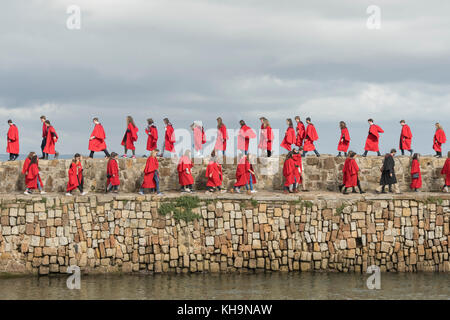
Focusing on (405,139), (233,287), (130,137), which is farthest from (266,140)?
(233,287)

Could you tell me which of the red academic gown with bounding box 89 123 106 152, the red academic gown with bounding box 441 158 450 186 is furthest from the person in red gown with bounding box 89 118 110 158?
the red academic gown with bounding box 441 158 450 186

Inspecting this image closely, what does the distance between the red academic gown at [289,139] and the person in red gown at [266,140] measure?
595 millimetres

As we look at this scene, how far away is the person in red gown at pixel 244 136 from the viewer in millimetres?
19891

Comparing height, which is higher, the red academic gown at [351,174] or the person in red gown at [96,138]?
the person in red gown at [96,138]

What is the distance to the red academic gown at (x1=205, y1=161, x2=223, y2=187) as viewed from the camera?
60.0ft

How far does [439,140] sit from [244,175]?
7363mm

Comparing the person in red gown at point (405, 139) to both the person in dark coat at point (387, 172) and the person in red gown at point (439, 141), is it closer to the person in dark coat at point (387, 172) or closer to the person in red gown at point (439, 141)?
the person in red gown at point (439, 141)

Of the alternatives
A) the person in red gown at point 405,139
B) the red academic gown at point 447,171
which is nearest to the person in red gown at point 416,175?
the red academic gown at point 447,171

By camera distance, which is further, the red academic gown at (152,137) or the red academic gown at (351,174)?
the red academic gown at (152,137)

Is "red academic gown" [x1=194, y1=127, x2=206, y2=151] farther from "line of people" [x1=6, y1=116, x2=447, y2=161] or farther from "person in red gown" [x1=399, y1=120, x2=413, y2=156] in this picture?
"person in red gown" [x1=399, y1=120, x2=413, y2=156]

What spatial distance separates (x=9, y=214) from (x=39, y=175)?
201cm

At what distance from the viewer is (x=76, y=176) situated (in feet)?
59.2

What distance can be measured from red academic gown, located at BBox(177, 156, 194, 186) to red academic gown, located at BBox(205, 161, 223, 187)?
529 millimetres

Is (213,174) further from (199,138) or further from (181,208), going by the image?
(199,138)
